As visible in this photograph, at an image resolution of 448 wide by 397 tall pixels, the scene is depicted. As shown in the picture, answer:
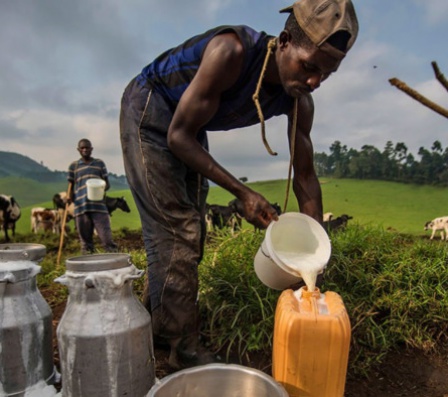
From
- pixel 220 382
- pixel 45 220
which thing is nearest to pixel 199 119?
pixel 220 382

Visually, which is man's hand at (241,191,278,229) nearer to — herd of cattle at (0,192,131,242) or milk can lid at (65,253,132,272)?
milk can lid at (65,253,132,272)

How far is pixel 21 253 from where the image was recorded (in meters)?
1.82

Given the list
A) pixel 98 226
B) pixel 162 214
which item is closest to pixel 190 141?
pixel 162 214

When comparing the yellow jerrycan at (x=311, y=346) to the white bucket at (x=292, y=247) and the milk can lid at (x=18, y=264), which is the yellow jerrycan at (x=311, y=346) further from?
the milk can lid at (x=18, y=264)

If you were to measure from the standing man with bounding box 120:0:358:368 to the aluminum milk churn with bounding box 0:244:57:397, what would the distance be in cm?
62

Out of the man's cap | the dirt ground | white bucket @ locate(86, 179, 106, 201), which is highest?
the man's cap

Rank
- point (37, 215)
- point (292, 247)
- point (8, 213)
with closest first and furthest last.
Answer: point (292, 247)
point (8, 213)
point (37, 215)

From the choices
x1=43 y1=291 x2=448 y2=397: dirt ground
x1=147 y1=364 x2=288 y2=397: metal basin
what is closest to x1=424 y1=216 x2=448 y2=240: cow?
x1=43 y1=291 x2=448 y2=397: dirt ground

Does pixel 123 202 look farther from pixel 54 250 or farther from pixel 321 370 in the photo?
pixel 321 370

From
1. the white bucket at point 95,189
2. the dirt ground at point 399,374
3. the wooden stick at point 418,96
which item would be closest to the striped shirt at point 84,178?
the white bucket at point 95,189

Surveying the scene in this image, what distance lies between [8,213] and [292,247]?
1025cm

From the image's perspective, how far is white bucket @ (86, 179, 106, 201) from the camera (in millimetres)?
5981

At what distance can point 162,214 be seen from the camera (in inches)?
84.5

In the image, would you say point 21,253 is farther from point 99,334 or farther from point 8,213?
point 8,213
